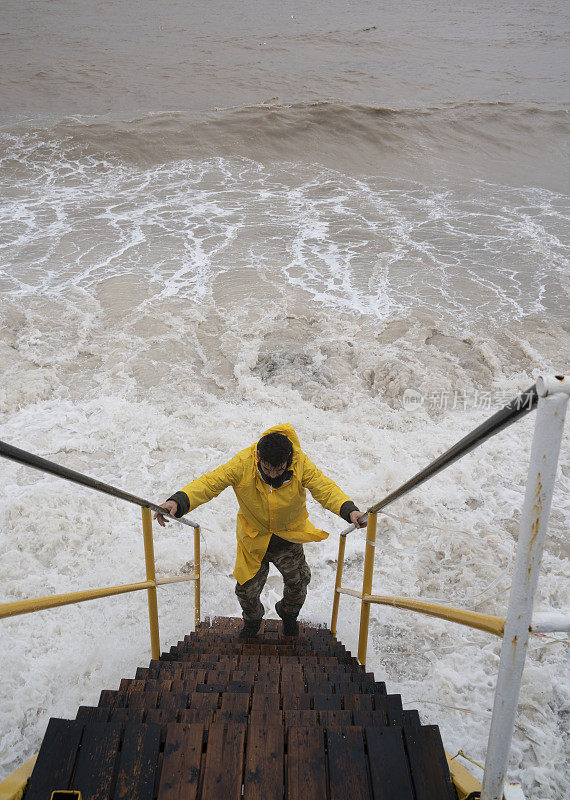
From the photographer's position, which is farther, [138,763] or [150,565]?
[150,565]

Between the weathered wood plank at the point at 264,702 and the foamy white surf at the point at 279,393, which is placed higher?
the weathered wood plank at the point at 264,702

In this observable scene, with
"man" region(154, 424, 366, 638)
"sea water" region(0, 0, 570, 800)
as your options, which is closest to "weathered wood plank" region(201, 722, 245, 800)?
"sea water" region(0, 0, 570, 800)

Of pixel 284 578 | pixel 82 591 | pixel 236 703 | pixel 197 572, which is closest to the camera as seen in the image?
pixel 236 703

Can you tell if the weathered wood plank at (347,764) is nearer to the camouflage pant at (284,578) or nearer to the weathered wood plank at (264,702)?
the weathered wood plank at (264,702)

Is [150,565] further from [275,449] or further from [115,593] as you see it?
[275,449]

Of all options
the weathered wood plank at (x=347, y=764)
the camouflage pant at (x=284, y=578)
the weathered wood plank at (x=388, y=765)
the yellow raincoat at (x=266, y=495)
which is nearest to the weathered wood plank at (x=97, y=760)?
the weathered wood plank at (x=347, y=764)

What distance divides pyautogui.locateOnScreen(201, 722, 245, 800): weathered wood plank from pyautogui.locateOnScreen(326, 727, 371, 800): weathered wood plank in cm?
28

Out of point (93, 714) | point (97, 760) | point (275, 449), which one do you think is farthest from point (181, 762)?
point (275, 449)

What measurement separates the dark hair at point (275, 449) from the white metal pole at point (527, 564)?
1.79m

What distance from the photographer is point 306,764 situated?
5.44 feet

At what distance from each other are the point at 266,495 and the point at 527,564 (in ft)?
6.91

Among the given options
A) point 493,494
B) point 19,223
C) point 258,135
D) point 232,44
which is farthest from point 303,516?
point 232,44

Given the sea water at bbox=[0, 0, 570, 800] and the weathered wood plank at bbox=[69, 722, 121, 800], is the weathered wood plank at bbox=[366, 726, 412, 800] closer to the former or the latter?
the sea water at bbox=[0, 0, 570, 800]

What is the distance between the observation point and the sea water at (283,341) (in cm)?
466
